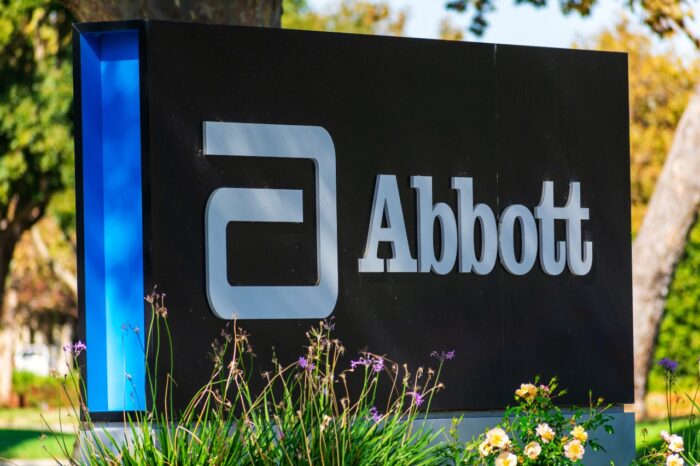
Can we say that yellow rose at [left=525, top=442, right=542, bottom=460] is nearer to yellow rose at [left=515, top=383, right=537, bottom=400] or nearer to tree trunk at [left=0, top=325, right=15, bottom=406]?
yellow rose at [left=515, top=383, right=537, bottom=400]

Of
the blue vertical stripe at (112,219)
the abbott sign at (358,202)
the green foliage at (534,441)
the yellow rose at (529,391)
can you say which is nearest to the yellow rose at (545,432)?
the green foliage at (534,441)

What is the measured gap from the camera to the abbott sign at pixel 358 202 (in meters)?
6.18

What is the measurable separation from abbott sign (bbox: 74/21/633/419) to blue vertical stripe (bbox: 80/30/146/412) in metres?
0.01

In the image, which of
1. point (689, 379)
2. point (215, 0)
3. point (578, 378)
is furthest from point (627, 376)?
point (689, 379)

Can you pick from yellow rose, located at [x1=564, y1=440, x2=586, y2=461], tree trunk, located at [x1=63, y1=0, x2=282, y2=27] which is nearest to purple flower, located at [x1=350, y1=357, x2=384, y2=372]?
yellow rose, located at [x1=564, y1=440, x2=586, y2=461]

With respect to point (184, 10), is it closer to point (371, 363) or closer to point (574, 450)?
point (371, 363)

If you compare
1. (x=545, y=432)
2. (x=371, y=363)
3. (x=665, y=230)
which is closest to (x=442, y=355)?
(x=371, y=363)

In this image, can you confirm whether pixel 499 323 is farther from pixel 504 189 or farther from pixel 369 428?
pixel 369 428

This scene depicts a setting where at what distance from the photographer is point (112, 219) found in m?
6.28

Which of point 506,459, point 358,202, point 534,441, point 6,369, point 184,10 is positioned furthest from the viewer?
point 6,369

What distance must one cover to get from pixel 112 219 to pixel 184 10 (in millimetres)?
3397

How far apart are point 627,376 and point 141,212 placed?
3.22 meters

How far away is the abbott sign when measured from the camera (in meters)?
6.18

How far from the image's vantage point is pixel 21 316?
49.3m
